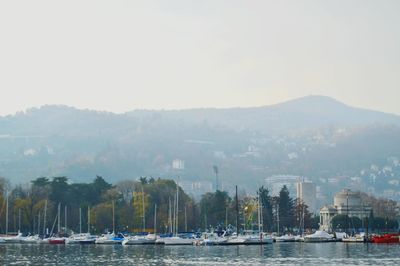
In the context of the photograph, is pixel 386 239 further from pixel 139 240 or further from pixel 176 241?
pixel 139 240

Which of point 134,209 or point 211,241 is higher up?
point 134,209

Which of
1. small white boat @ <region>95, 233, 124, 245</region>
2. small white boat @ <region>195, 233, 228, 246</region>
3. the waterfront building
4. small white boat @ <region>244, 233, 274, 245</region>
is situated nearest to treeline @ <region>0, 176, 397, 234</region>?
small white boat @ <region>95, 233, 124, 245</region>

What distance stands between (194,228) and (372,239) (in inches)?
1496

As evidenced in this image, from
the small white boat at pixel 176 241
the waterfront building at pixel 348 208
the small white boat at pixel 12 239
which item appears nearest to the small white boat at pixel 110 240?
the small white boat at pixel 176 241

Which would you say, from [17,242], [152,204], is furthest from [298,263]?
[152,204]

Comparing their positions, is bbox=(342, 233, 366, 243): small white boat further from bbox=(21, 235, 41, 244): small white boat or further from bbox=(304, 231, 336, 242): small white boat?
bbox=(21, 235, 41, 244): small white boat

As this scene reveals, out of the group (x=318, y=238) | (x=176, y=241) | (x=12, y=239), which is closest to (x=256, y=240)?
(x=176, y=241)

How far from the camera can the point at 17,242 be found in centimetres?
12988

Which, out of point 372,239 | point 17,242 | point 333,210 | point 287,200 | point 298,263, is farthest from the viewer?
point 333,210

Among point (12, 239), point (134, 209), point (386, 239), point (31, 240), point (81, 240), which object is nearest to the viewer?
point (386, 239)

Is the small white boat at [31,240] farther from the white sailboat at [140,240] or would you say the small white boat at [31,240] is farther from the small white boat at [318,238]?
the small white boat at [318,238]

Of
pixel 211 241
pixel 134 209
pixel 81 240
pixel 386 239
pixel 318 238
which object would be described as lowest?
pixel 386 239

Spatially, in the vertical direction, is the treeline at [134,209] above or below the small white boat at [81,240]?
above

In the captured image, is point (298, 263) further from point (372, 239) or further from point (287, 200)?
point (287, 200)
